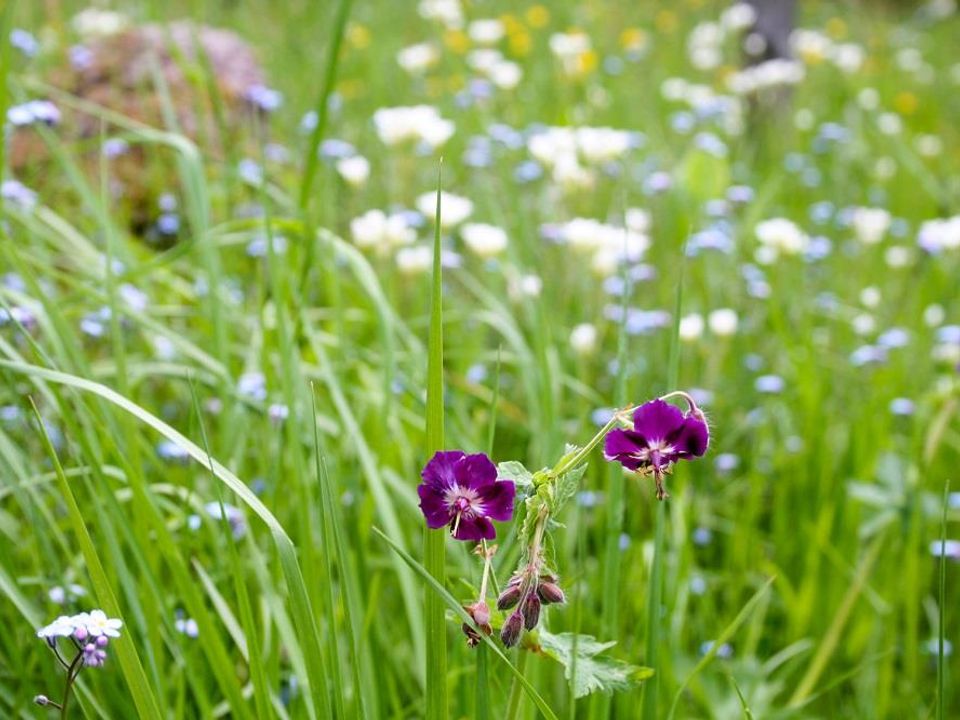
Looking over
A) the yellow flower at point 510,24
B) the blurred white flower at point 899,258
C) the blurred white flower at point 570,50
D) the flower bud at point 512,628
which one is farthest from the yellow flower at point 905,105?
the flower bud at point 512,628

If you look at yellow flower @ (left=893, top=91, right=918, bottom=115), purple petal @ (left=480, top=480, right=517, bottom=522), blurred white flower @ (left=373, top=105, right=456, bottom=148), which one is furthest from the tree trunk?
purple petal @ (left=480, top=480, right=517, bottom=522)

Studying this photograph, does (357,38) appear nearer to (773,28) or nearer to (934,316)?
(773,28)

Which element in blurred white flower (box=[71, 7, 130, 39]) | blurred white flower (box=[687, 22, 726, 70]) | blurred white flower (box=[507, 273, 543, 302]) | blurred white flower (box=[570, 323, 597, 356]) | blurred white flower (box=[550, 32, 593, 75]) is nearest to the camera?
blurred white flower (box=[507, 273, 543, 302])

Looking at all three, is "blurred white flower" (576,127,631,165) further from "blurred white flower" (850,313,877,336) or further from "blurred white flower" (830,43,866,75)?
"blurred white flower" (830,43,866,75)

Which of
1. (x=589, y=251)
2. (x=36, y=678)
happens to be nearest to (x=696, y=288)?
(x=589, y=251)

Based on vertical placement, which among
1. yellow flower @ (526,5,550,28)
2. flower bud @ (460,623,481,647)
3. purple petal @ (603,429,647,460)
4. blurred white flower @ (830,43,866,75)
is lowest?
flower bud @ (460,623,481,647)

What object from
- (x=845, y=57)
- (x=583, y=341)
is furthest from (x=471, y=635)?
(x=845, y=57)

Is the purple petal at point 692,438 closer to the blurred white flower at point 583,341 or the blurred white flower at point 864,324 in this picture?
the blurred white flower at point 583,341

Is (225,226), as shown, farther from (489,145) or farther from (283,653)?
(489,145)
